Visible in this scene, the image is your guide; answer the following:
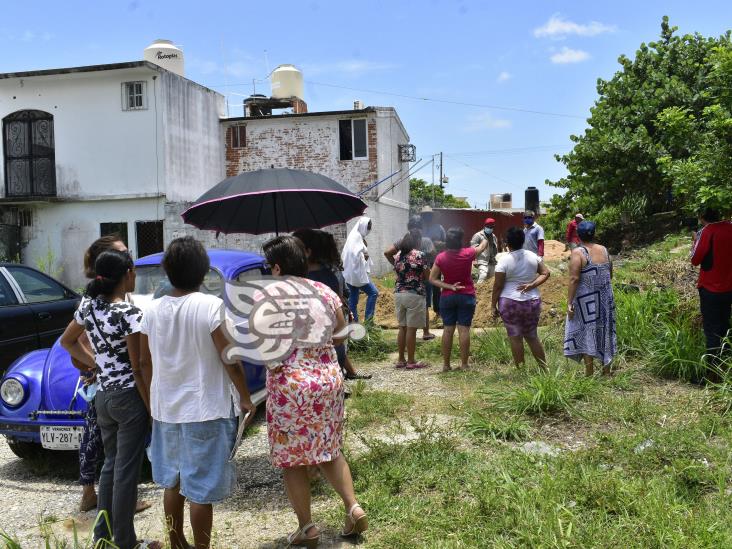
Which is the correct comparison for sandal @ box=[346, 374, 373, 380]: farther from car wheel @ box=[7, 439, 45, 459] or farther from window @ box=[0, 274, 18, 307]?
window @ box=[0, 274, 18, 307]

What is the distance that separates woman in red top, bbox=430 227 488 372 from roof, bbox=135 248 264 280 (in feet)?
→ 7.30

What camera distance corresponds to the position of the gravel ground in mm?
3760

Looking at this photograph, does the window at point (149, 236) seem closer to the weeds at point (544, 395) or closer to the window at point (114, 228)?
the window at point (114, 228)

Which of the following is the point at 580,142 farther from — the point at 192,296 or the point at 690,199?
the point at 192,296

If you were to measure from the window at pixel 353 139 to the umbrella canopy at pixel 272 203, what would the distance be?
48.4 feet

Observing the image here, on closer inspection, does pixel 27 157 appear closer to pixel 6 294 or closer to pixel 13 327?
pixel 6 294

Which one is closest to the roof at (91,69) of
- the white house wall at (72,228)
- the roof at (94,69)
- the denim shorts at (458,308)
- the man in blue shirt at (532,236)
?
the roof at (94,69)

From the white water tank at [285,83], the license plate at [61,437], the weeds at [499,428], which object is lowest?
the weeds at [499,428]

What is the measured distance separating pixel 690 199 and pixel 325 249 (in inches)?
157

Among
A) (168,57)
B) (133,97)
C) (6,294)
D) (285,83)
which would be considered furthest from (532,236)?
(168,57)

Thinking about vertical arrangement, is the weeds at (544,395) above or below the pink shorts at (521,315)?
below

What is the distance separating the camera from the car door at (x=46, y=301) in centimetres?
737

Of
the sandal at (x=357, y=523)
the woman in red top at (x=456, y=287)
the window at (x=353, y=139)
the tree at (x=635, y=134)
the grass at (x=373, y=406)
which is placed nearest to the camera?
the sandal at (x=357, y=523)

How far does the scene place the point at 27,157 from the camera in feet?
65.4
